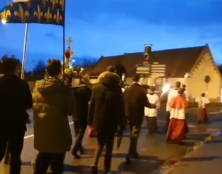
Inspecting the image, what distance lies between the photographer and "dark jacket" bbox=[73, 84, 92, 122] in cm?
882

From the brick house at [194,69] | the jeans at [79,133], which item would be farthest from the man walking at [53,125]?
the brick house at [194,69]

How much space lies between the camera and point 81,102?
8.90 metres

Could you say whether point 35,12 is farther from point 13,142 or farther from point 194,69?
point 194,69

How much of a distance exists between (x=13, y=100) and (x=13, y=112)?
0.50ft

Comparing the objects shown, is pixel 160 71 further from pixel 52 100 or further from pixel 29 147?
pixel 52 100

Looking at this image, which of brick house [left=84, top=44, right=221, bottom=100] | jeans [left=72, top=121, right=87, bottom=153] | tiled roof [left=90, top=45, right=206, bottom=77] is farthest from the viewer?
tiled roof [left=90, top=45, right=206, bottom=77]

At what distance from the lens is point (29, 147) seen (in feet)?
33.2

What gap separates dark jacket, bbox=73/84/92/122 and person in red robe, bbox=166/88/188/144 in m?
3.56

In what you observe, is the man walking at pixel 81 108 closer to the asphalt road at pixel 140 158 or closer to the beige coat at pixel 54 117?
the asphalt road at pixel 140 158

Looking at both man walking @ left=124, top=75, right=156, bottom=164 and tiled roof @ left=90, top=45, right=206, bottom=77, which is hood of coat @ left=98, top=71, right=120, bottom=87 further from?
tiled roof @ left=90, top=45, right=206, bottom=77

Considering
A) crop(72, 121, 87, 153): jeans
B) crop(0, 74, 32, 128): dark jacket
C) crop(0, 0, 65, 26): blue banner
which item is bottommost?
crop(72, 121, 87, 153): jeans

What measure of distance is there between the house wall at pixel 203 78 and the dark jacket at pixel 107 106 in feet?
155

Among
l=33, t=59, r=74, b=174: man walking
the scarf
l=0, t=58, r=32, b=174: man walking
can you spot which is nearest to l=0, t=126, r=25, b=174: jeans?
l=0, t=58, r=32, b=174: man walking

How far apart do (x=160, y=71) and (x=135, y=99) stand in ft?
55.6
